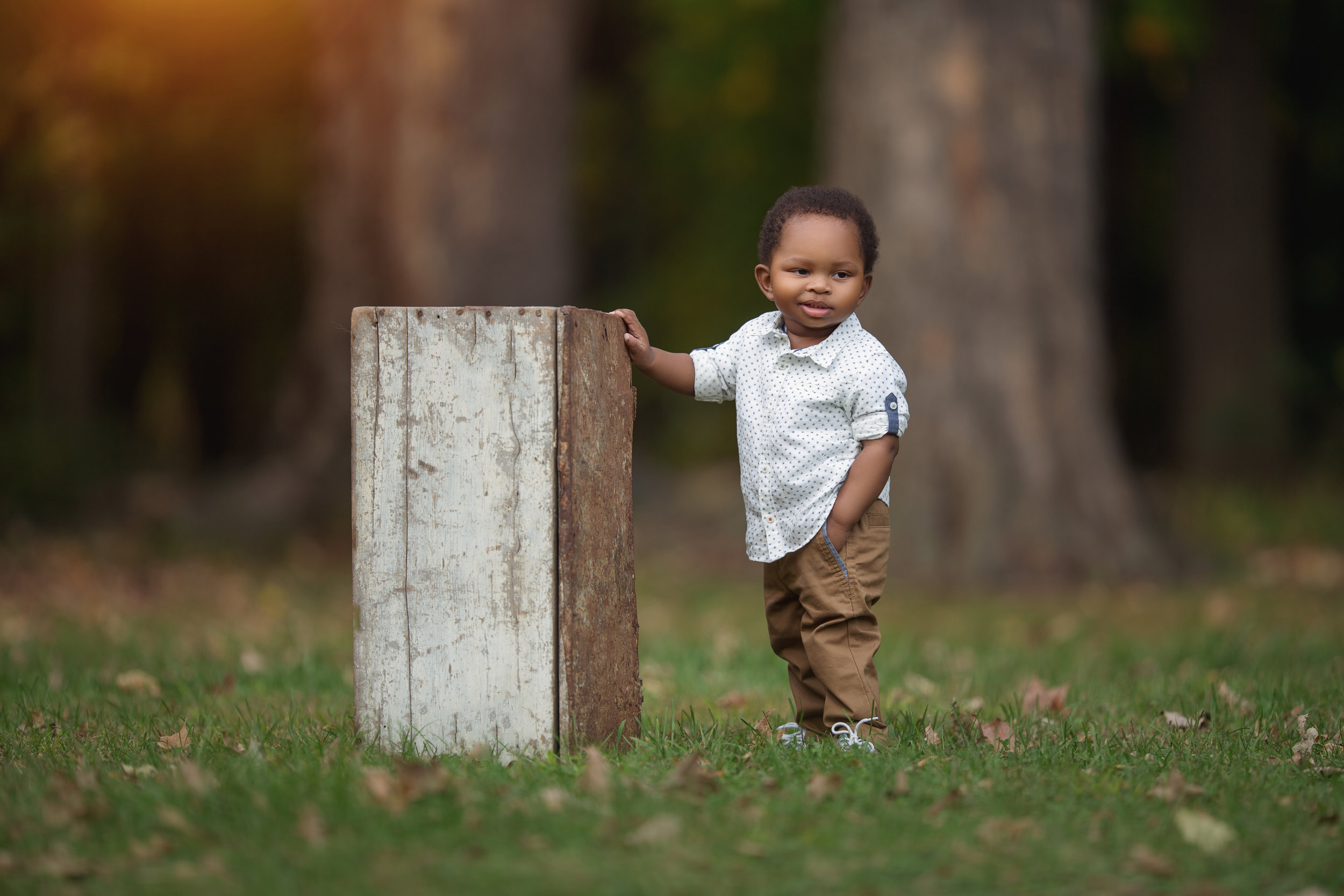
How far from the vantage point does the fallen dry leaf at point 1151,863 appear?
266 cm

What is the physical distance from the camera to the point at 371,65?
991 cm

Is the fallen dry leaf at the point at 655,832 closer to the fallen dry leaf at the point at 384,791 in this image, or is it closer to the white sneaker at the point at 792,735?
the fallen dry leaf at the point at 384,791

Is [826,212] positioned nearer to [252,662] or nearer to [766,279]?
[766,279]

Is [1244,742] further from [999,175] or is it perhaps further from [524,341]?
[999,175]

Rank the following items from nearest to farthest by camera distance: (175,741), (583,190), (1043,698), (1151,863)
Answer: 1. (1151,863)
2. (175,741)
3. (1043,698)
4. (583,190)

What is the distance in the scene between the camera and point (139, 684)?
198 inches

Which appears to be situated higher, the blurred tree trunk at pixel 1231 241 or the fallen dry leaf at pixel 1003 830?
the blurred tree trunk at pixel 1231 241

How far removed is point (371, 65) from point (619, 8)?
798 cm

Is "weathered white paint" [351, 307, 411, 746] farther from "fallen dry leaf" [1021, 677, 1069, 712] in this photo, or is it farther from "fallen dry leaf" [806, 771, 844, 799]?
"fallen dry leaf" [1021, 677, 1069, 712]

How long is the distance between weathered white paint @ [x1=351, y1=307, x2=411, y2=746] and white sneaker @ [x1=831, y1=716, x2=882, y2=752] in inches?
46.7

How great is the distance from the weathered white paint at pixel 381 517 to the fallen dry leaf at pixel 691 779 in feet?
2.82

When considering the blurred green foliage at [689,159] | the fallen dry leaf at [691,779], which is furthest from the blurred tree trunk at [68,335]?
the fallen dry leaf at [691,779]

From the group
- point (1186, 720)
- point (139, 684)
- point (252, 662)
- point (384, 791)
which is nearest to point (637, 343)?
point (384, 791)

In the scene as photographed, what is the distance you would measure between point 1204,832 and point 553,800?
1440 mm
